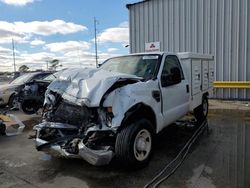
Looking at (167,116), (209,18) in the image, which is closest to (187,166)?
(167,116)

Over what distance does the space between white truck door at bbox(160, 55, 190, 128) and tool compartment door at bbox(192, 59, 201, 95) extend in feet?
1.81

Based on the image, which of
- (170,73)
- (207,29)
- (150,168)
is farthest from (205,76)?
(207,29)

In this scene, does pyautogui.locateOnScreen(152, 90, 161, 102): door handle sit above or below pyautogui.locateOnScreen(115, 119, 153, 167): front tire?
above

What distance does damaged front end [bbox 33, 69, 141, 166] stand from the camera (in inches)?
146

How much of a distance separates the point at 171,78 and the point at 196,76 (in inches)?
72.1

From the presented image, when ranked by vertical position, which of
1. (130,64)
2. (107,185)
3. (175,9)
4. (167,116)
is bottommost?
(107,185)

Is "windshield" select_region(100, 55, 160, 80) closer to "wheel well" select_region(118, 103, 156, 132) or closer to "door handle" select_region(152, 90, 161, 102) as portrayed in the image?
"door handle" select_region(152, 90, 161, 102)

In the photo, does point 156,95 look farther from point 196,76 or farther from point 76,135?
point 196,76

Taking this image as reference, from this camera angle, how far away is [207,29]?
12273mm

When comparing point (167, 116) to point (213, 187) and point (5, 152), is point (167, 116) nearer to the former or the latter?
point (213, 187)

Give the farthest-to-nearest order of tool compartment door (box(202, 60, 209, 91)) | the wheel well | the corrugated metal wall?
the corrugated metal wall
tool compartment door (box(202, 60, 209, 91))
the wheel well

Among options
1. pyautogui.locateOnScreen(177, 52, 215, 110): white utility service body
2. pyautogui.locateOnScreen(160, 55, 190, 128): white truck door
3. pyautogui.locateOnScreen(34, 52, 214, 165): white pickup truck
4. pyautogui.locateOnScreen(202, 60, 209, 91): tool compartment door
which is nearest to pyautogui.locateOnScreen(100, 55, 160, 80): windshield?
pyautogui.locateOnScreen(34, 52, 214, 165): white pickup truck

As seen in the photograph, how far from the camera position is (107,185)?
368 centimetres

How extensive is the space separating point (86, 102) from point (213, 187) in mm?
2081
